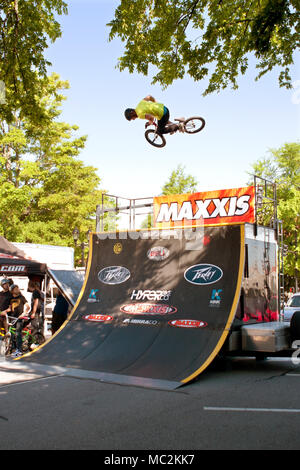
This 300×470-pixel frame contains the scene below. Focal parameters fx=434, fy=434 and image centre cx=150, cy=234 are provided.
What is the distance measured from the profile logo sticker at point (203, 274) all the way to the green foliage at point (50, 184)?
17.7 metres

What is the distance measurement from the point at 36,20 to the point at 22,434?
7928mm

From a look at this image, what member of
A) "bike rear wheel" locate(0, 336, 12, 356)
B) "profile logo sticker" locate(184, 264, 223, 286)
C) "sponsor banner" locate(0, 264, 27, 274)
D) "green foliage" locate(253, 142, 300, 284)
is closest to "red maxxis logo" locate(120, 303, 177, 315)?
"profile logo sticker" locate(184, 264, 223, 286)

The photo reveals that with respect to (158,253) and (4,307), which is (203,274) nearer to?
(158,253)

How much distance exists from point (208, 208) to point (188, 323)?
3.55 m

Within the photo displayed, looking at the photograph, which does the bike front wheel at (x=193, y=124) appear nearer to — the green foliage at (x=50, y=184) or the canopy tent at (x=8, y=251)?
the canopy tent at (x=8, y=251)

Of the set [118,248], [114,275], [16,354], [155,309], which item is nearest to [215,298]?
[155,309]

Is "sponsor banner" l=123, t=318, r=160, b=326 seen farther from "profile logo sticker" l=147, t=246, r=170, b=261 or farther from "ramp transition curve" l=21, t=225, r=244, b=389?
"profile logo sticker" l=147, t=246, r=170, b=261

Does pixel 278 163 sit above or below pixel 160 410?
above

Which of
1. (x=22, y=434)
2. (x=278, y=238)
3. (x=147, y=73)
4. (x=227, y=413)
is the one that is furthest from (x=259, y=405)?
(x=147, y=73)

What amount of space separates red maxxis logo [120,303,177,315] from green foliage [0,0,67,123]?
4981 mm

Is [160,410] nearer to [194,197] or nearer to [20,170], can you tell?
[194,197]

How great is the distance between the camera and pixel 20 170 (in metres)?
27.9

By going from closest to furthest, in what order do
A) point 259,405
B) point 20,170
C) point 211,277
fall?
1. point 259,405
2. point 211,277
3. point 20,170

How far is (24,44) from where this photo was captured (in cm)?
924
